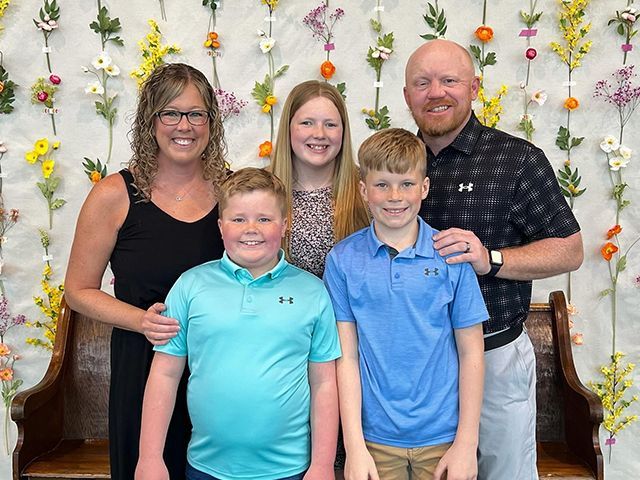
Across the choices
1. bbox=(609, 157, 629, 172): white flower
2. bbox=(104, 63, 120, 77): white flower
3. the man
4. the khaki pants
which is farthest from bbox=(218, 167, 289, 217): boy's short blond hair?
bbox=(609, 157, 629, 172): white flower

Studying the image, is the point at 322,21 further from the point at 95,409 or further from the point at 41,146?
the point at 95,409

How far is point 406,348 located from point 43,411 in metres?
1.54

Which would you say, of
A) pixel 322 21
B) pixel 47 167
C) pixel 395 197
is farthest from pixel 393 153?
pixel 47 167

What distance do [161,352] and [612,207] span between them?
2.17m

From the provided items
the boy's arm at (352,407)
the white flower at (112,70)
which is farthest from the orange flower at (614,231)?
the white flower at (112,70)

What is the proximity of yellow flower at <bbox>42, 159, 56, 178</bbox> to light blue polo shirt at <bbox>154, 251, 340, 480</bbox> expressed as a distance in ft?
5.21

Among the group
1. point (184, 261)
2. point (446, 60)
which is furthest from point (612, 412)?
point (184, 261)

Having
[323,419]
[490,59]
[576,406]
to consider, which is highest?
[490,59]

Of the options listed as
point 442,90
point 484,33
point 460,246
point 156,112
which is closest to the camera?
point 460,246

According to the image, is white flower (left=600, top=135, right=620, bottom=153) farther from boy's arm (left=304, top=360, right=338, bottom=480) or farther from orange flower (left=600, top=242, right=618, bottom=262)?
boy's arm (left=304, top=360, right=338, bottom=480)

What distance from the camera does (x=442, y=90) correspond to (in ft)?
6.13

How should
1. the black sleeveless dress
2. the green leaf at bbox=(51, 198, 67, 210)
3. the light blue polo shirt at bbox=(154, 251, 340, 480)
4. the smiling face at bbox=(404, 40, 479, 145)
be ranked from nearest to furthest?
the light blue polo shirt at bbox=(154, 251, 340, 480), the black sleeveless dress, the smiling face at bbox=(404, 40, 479, 145), the green leaf at bbox=(51, 198, 67, 210)

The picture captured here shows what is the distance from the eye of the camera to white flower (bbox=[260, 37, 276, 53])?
9.22 ft

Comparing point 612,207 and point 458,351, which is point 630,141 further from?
point 458,351
